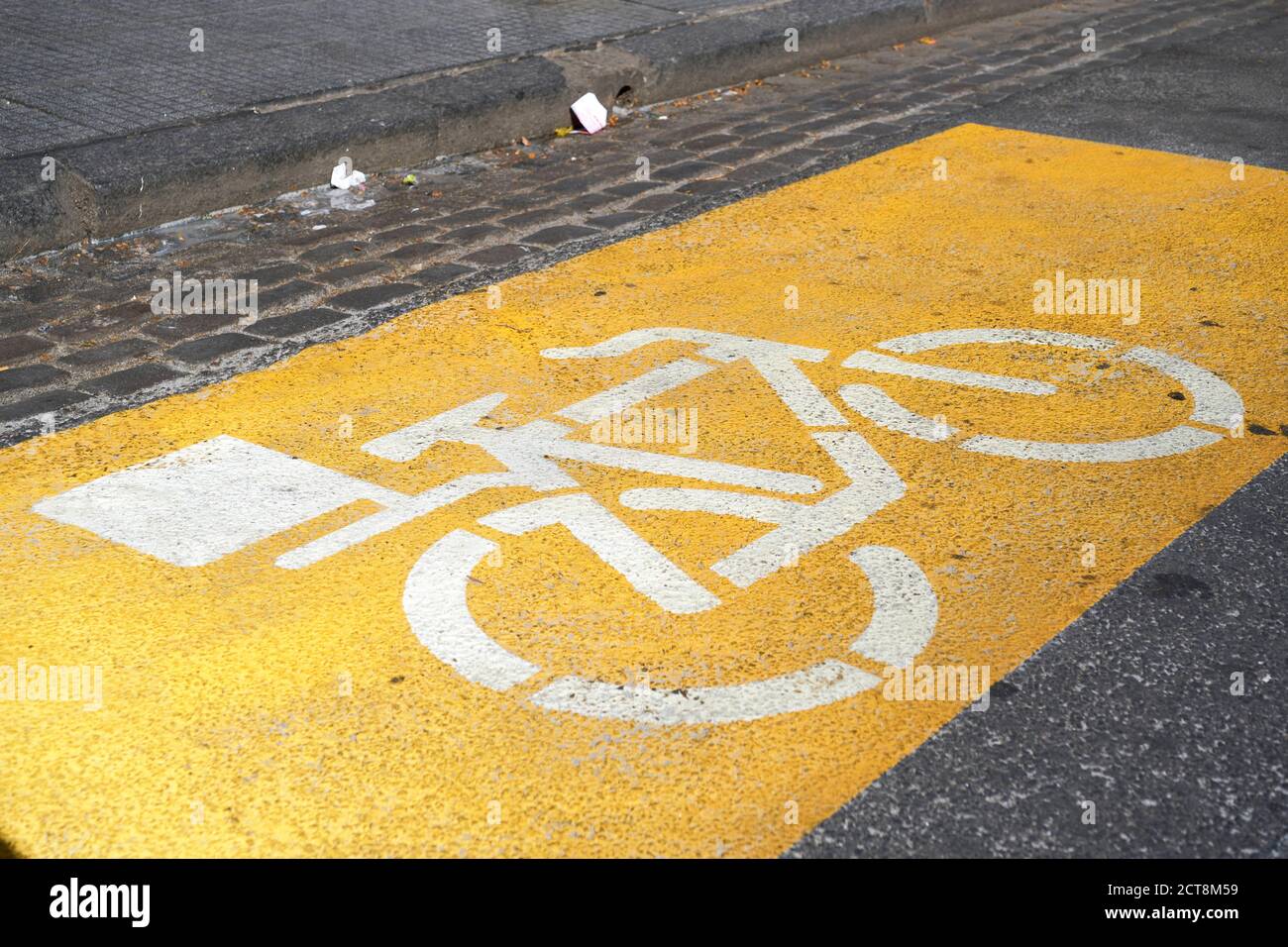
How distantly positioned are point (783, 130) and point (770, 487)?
3899 mm

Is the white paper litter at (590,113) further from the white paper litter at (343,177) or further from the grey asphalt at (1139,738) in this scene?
the grey asphalt at (1139,738)

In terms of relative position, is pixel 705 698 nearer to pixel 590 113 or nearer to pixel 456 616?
pixel 456 616

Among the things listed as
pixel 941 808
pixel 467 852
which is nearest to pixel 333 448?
pixel 467 852

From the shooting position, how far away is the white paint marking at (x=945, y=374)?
4102 mm

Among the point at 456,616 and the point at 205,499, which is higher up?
the point at 205,499

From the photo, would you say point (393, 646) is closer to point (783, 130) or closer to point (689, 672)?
point (689, 672)

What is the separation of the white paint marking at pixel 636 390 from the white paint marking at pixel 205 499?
685mm

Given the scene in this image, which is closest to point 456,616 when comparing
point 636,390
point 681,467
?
point 681,467

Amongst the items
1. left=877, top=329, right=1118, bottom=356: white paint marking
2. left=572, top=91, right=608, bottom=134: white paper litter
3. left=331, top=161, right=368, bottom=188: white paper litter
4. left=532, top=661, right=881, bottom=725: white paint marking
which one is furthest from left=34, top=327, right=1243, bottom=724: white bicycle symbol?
left=572, top=91, right=608, bottom=134: white paper litter

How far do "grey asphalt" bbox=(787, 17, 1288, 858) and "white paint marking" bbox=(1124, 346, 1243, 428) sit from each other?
40 centimetres

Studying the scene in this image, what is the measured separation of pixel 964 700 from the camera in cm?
269

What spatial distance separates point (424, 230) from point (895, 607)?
3.16 m

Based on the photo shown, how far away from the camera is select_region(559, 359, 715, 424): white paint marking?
12.8 ft

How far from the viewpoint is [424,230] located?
18.1 feet
